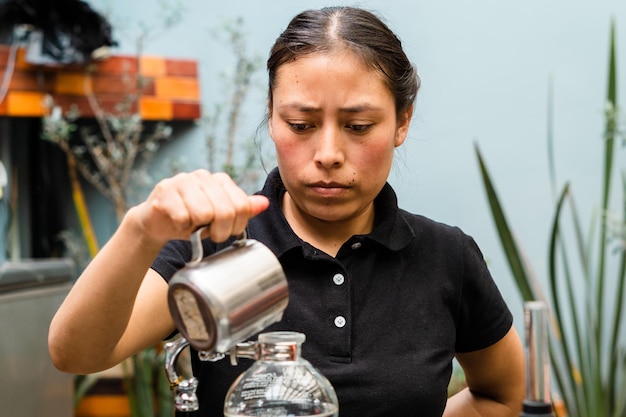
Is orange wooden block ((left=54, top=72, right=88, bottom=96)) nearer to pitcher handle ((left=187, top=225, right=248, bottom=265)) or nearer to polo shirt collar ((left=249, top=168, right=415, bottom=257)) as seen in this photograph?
polo shirt collar ((left=249, top=168, right=415, bottom=257))

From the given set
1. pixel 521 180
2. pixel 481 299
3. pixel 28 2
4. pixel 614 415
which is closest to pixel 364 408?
pixel 481 299

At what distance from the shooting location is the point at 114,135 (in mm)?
3781

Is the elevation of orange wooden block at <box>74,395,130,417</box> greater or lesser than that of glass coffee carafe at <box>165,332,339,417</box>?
lesser

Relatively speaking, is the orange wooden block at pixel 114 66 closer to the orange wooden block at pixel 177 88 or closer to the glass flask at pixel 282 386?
the orange wooden block at pixel 177 88

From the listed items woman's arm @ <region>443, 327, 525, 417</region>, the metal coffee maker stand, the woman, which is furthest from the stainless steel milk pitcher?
woman's arm @ <region>443, 327, 525, 417</region>

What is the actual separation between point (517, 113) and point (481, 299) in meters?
1.99

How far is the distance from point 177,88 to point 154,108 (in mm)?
123

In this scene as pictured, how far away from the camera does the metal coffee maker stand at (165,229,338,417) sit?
0.77 m

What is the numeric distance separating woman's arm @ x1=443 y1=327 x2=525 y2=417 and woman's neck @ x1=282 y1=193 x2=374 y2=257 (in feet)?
0.89

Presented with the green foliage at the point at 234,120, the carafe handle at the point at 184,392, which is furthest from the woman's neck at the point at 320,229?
the green foliage at the point at 234,120

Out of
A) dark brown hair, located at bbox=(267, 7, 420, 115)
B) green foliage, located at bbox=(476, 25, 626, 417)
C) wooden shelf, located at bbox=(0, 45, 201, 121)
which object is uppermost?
wooden shelf, located at bbox=(0, 45, 201, 121)

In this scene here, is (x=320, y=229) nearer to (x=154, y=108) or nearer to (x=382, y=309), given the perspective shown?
(x=382, y=309)

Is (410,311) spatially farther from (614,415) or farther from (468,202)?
(468,202)

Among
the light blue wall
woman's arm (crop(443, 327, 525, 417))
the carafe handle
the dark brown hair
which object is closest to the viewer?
the carafe handle
